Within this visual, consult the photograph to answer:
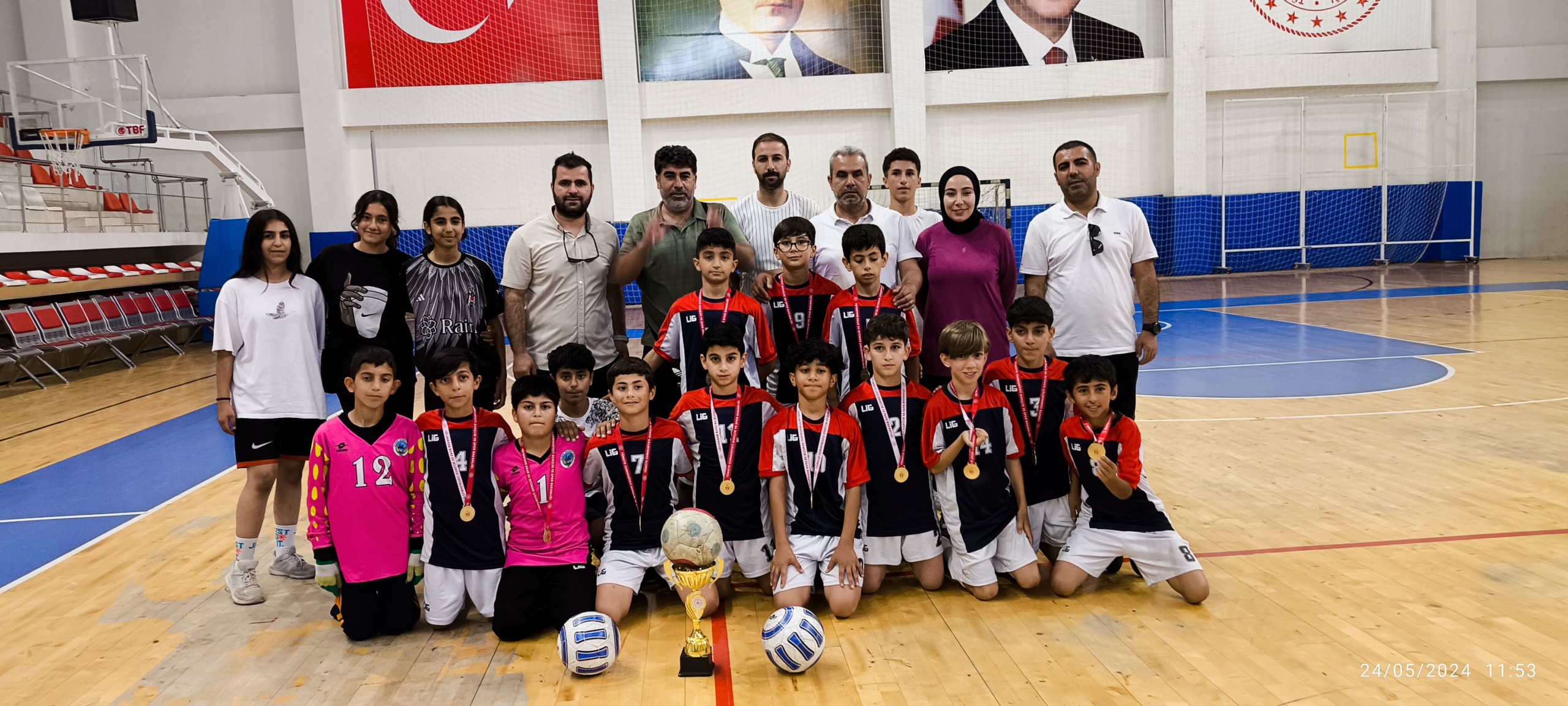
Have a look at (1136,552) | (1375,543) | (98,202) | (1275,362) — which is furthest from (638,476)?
(98,202)

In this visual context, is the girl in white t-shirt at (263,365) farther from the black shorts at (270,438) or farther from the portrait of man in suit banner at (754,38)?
the portrait of man in suit banner at (754,38)

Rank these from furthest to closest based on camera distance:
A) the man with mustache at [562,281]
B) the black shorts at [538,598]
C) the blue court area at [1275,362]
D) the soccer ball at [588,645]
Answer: the blue court area at [1275,362]
the man with mustache at [562,281]
the black shorts at [538,598]
the soccer ball at [588,645]

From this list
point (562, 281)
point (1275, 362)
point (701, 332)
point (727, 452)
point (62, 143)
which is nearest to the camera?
point (727, 452)

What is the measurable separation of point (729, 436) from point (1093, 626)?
5.04ft

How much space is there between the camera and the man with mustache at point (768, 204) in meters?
4.68

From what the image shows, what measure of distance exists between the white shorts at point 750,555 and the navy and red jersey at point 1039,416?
3.61 feet

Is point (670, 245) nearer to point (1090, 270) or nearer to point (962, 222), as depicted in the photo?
point (962, 222)

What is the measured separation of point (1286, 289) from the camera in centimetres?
1584

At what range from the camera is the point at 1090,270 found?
464 cm

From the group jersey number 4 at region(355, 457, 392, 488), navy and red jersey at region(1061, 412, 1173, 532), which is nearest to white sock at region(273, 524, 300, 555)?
jersey number 4 at region(355, 457, 392, 488)

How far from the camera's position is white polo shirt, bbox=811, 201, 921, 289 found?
4.64 meters

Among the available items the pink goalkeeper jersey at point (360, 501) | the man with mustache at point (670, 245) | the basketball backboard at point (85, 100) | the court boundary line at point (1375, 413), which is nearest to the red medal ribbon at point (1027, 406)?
the man with mustache at point (670, 245)

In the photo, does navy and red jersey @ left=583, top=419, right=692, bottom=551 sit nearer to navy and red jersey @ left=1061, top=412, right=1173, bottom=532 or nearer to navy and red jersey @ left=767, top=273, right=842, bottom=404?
navy and red jersey @ left=767, top=273, right=842, bottom=404

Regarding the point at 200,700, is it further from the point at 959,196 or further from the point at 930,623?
the point at 959,196
